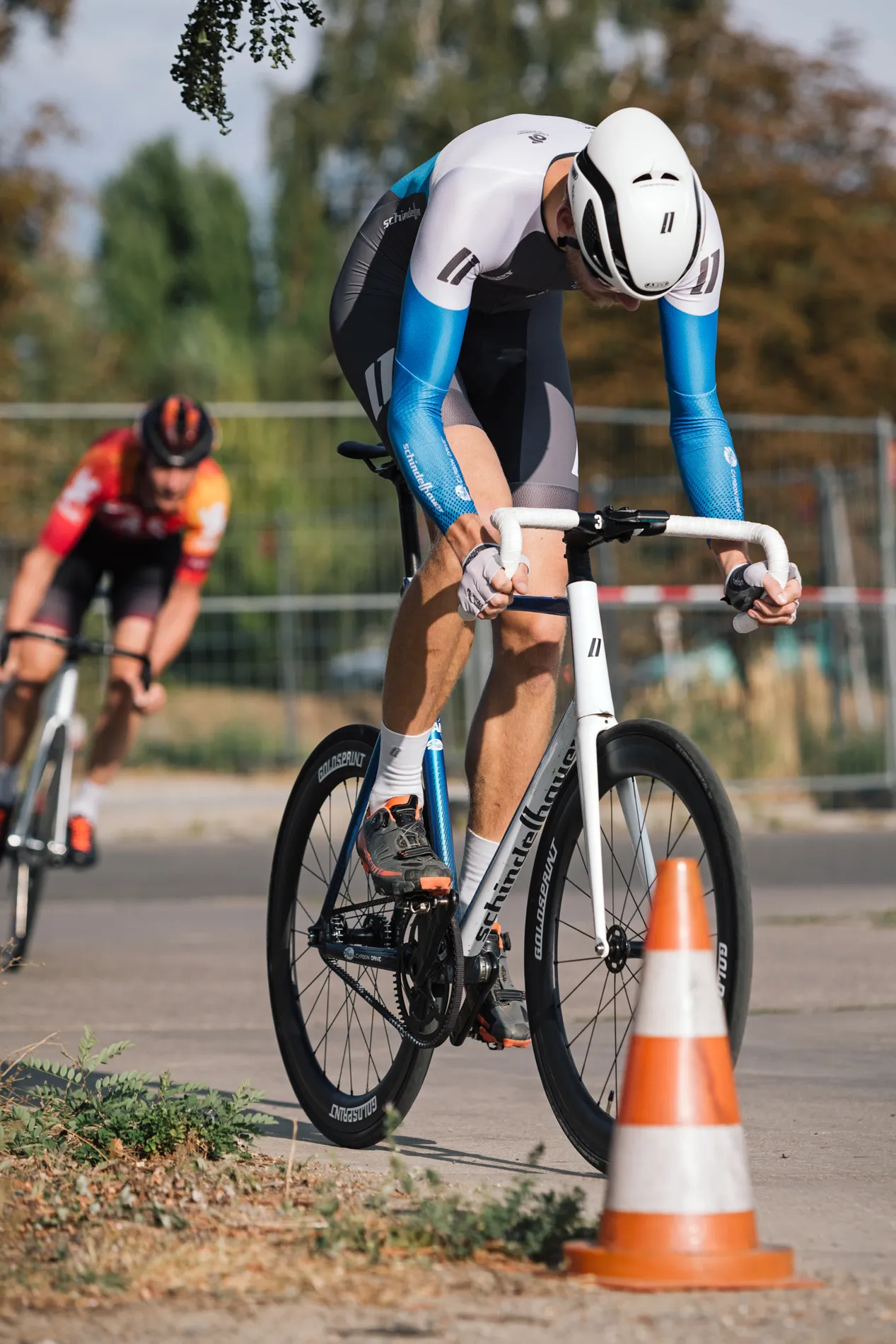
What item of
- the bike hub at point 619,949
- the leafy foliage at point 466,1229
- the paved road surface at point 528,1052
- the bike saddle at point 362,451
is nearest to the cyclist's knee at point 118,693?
the paved road surface at point 528,1052

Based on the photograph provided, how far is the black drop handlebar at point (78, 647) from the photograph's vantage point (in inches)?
298

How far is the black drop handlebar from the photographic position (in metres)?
7.56

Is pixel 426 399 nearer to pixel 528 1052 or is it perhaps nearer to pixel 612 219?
pixel 612 219

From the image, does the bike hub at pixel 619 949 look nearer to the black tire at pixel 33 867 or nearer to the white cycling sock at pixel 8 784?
the black tire at pixel 33 867

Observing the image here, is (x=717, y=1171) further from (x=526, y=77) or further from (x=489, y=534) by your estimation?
(x=526, y=77)

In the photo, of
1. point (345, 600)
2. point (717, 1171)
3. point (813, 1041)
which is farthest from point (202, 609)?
point (717, 1171)

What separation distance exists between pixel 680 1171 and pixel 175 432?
16.5ft

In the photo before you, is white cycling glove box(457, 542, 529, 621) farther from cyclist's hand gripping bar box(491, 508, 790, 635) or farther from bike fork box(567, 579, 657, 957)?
bike fork box(567, 579, 657, 957)

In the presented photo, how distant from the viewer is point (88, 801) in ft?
25.0

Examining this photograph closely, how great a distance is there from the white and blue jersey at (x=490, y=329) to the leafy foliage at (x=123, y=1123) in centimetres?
123

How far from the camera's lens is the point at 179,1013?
20.3ft

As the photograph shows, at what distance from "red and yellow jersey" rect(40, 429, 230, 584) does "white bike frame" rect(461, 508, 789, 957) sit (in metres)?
3.89

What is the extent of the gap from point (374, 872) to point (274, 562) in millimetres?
13796

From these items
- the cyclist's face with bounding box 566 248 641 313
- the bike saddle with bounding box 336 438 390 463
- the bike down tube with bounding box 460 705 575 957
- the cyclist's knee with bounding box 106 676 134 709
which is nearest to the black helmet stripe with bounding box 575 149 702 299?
the cyclist's face with bounding box 566 248 641 313
